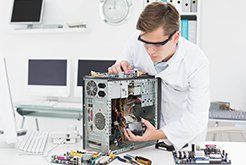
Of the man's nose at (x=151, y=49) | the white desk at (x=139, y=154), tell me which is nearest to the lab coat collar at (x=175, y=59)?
the man's nose at (x=151, y=49)

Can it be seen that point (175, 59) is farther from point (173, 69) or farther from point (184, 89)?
point (184, 89)

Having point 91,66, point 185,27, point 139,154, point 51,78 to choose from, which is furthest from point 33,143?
point 185,27

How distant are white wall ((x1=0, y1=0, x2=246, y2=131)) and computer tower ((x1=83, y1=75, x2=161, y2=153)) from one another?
2.17 m

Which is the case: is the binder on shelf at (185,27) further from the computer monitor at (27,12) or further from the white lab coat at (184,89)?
the white lab coat at (184,89)

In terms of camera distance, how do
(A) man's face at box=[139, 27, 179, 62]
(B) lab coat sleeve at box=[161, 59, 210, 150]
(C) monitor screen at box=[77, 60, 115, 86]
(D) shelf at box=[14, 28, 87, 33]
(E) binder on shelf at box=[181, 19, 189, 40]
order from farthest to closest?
(D) shelf at box=[14, 28, 87, 33]
(E) binder on shelf at box=[181, 19, 189, 40]
(C) monitor screen at box=[77, 60, 115, 86]
(B) lab coat sleeve at box=[161, 59, 210, 150]
(A) man's face at box=[139, 27, 179, 62]

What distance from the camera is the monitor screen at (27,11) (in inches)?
156

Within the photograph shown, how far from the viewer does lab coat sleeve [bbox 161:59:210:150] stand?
5.26 feet

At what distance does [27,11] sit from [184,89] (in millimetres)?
2722

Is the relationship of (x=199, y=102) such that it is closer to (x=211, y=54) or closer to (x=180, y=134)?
(x=180, y=134)

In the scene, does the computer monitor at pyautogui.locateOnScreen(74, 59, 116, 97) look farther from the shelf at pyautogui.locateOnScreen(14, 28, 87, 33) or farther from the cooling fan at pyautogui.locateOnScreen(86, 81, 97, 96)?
the cooling fan at pyautogui.locateOnScreen(86, 81, 97, 96)

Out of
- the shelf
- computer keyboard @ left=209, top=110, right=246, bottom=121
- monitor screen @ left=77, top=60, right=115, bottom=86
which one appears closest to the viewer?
computer keyboard @ left=209, top=110, right=246, bottom=121

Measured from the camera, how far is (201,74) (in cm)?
162

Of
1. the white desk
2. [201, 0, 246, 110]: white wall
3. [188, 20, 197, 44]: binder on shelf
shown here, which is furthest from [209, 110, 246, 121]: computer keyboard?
the white desk

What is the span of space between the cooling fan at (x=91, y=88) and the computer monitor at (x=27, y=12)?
2548 millimetres
